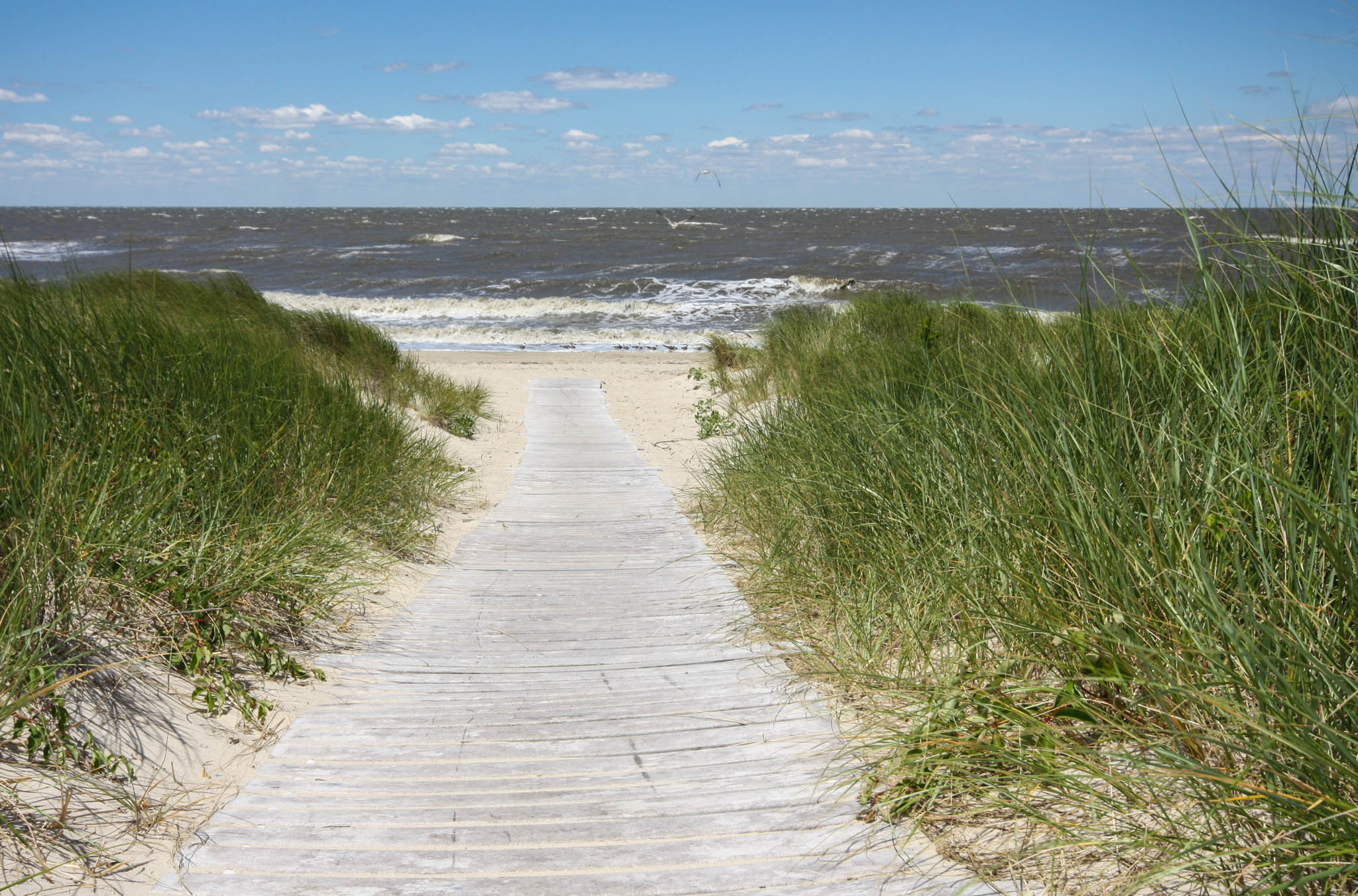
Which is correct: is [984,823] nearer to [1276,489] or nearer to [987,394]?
[1276,489]

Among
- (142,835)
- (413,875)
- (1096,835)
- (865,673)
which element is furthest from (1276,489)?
(142,835)

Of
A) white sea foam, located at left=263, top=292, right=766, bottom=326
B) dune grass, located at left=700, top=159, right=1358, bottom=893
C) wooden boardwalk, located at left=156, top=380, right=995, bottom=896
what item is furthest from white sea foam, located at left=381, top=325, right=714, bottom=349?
dune grass, located at left=700, top=159, right=1358, bottom=893

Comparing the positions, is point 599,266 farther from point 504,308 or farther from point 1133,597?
point 1133,597

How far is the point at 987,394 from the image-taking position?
12.7ft

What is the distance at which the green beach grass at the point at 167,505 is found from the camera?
8.98ft

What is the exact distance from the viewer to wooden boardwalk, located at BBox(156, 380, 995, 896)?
229cm

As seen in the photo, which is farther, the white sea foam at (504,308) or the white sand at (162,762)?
the white sea foam at (504,308)

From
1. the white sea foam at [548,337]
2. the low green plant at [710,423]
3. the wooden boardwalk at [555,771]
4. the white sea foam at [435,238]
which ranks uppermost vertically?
the white sea foam at [435,238]

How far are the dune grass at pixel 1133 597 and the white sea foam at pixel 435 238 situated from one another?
164 feet

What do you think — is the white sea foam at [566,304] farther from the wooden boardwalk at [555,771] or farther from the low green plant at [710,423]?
the wooden boardwalk at [555,771]

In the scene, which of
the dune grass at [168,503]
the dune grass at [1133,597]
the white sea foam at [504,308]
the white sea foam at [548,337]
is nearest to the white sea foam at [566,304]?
the white sea foam at [504,308]

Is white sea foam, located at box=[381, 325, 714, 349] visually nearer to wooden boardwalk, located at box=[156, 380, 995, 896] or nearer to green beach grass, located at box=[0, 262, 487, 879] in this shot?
green beach grass, located at box=[0, 262, 487, 879]

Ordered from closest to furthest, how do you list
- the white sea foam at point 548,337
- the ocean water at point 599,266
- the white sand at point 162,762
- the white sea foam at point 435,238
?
1. the white sand at point 162,762
2. the white sea foam at point 548,337
3. the ocean water at point 599,266
4. the white sea foam at point 435,238

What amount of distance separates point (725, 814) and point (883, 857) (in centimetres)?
44
